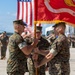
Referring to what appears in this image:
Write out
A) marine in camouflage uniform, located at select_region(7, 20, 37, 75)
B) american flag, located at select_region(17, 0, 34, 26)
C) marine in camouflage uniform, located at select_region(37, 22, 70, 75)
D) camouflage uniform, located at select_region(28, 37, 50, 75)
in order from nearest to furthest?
marine in camouflage uniform, located at select_region(37, 22, 70, 75) → marine in camouflage uniform, located at select_region(7, 20, 37, 75) → american flag, located at select_region(17, 0, 34, 26) → camouflage uniform, located at select_region(28, 37, 50, 75)

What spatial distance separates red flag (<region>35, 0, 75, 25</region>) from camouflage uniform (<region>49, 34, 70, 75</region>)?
428 mm

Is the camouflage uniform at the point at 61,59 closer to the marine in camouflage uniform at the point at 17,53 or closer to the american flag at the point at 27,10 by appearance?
the marine in camouflage uniform at the point at 17,53

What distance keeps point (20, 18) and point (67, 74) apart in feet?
4.88

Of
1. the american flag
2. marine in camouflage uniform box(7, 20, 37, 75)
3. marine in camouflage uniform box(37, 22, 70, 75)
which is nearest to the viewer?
marine in camouflage uniform box(37, 22, 70, 75)

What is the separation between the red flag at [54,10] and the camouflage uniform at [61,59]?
0.43 meters

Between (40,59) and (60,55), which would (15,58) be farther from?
(40,59)

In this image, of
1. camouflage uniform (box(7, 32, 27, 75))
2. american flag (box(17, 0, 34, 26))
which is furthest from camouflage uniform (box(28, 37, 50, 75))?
american flag (box(17, 0, 34, 26))

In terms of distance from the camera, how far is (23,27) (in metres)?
6.63

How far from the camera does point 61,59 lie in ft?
21.3

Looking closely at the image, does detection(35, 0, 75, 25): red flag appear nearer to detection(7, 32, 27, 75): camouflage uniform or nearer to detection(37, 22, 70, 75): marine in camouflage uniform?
detection(37, 22, 70, 75): marine in camouflage uniform

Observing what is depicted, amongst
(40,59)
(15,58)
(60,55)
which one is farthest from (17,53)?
(40,59)

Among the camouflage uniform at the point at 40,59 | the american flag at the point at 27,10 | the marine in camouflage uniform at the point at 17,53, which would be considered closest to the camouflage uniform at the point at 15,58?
the marine in camouflage uniform at the point at 17,53

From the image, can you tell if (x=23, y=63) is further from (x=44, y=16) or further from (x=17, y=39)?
(x=44, y=16)

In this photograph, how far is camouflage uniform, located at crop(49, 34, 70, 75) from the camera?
6.36 meters
